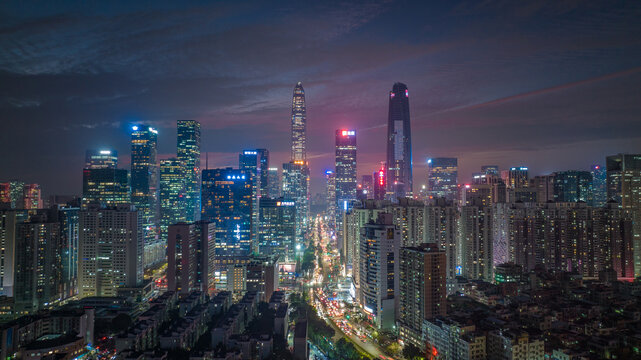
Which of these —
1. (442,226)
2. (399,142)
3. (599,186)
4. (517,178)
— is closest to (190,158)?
(399,142)

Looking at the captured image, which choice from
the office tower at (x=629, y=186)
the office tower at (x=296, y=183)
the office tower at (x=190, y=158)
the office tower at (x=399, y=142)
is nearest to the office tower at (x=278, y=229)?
the office tower at (x=190, y=158)

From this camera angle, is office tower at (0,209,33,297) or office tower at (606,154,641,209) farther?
office tower at (606,154,641,209)

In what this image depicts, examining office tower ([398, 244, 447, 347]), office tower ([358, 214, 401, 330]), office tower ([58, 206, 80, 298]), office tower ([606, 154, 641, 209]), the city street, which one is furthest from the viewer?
office tower ([606, 154, 641, 209])

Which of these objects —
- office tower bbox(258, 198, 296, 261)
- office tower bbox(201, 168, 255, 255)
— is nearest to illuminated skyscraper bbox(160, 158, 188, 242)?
office tower bbox(201, 168, 255, 255)

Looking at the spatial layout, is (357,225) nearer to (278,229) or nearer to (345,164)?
(278,229)

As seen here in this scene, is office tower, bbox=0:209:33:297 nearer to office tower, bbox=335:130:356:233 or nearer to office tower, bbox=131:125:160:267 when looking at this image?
office tower, bbox=131:125:160:267

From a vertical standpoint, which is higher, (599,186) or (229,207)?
(599,186)
